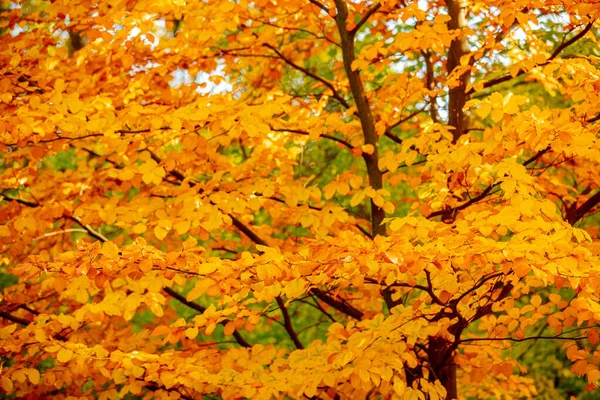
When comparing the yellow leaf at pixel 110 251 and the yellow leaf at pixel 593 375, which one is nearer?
the yellow leaf at pixel 110 251

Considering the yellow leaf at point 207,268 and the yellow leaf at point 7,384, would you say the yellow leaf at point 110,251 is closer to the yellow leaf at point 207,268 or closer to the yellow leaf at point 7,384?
the yellow leaf at point 207,268

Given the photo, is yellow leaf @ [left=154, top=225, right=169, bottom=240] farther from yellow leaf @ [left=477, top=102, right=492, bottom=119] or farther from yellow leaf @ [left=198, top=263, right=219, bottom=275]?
yellow leaf @ [left=477, top=102, right=492, bottom=119]

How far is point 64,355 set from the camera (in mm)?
3475

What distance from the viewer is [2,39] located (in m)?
4.59

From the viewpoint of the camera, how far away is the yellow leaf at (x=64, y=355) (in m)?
3.43

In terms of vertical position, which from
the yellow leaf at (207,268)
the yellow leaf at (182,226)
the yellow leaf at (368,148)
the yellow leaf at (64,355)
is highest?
the yellow leaf at (368,148)

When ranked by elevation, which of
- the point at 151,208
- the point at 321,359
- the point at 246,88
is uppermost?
the point at 246,88

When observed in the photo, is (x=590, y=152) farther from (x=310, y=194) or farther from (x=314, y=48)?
(x=314, y=48)

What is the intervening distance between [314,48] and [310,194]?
2304mm

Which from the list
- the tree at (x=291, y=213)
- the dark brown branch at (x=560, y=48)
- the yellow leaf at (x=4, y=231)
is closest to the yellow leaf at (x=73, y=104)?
the tree at (x=291, y=213)

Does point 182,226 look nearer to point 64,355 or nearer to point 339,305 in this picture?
point 64,355

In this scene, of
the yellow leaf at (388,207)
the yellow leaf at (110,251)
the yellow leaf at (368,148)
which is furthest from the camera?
the yellow leaf at (368,148)

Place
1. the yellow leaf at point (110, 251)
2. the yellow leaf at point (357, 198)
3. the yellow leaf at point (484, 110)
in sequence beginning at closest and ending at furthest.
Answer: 1. the yellow leaf at point (110, 251)
2. the yellow leaf at point (484, 110)
3. the yellow leaf at point (357, 198)

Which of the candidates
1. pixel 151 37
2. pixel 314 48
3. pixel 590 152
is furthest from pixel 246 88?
pixel 590 152
